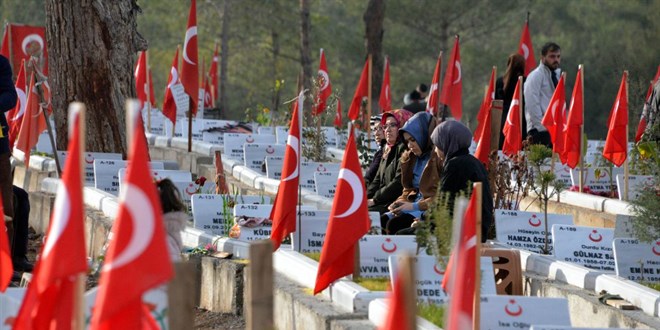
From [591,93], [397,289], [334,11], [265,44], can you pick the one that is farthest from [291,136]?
[334,11]

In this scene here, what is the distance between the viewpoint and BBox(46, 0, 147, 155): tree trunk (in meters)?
18.0

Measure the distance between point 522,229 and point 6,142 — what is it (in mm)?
4183

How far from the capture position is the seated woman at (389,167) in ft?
45.4

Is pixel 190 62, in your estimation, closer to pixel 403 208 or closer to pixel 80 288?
pixel 403 208

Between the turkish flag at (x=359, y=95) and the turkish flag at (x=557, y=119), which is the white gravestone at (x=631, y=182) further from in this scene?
the turkish flag at (x=359, y=95)

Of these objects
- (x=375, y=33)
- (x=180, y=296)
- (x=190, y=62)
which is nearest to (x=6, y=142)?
(x=180, y=296)

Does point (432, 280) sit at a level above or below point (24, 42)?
below

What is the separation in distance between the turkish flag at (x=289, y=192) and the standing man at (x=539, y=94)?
7.28 meters

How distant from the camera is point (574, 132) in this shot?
18172 millimetres

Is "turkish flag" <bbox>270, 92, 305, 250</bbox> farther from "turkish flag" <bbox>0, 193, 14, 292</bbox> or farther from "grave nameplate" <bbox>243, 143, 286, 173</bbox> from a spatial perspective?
"grave nameplate" <bbox>243, 143, 286, 173</bbox>

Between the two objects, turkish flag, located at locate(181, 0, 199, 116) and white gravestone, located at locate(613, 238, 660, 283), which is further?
turkish flag, located at locate(181, 0, 199, 116)

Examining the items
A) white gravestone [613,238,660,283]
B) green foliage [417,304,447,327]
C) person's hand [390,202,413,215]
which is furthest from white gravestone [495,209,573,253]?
green foliage [417,304,447,327]

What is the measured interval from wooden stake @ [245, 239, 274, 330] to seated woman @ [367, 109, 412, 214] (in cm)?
686

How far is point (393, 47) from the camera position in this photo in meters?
47.4
